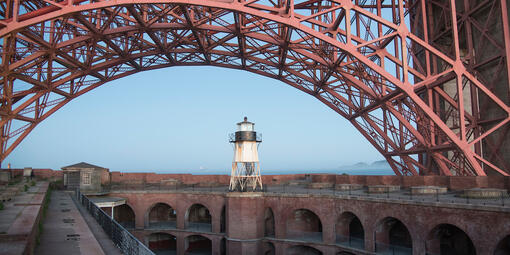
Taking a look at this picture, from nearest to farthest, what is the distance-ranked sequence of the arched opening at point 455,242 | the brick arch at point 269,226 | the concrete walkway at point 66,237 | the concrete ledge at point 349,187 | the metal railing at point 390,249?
the concrete walkway at point 66,237 → the arched opening at point 455,242 → the metal railing at point 390,249 → the concrete ledge at point 349,187 → the brick arch at point 269,226

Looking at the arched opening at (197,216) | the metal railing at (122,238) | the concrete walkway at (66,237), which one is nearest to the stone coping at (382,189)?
the metal railing at (122,238)

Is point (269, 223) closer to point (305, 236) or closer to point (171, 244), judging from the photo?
point (305, 236)

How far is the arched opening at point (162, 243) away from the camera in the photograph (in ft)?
133

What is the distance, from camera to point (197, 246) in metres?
40.7

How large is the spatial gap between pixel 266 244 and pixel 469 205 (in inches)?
713

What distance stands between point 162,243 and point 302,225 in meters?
16.8

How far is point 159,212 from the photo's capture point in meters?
43.6

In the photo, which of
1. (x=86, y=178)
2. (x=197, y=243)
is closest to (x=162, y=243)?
(x=197, y=243)

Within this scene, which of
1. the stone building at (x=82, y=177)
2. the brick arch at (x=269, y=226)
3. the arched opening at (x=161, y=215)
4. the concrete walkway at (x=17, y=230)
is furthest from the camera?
the arched opening at (x=161, y=215)

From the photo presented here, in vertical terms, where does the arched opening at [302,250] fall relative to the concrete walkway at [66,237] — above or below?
below

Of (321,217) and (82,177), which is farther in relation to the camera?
(82,177)

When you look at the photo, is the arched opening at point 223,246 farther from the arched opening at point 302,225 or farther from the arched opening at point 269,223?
the arched opening at point 302,225

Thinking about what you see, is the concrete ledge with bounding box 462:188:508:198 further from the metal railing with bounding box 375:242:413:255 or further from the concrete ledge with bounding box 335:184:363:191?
the concrete ledge with bounding box 335:184:363:191

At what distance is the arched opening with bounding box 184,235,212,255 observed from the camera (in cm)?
3853
